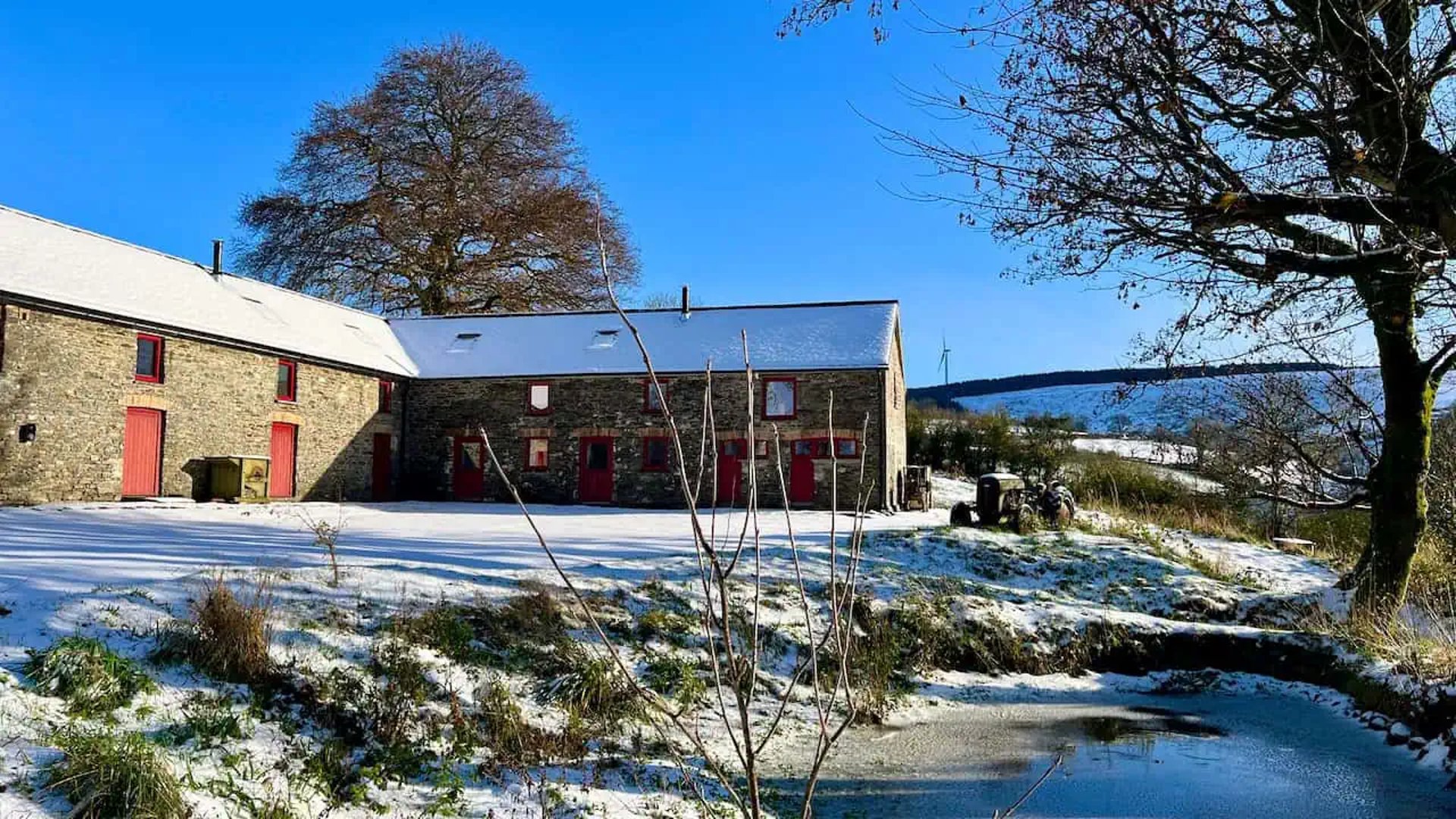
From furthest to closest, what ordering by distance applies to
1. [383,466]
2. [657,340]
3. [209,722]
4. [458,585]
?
[657,340] → [383,466] → [458,585] → [209,722]

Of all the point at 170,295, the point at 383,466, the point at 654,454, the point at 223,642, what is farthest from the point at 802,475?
the point at 223,642

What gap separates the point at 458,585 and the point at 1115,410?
9.70 meters

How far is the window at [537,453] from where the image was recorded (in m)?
26.6

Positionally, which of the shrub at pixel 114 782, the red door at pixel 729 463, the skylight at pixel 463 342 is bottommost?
the shrub at pixel 114 782

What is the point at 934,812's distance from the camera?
6.45 metres

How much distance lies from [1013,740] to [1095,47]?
5416 millimetres

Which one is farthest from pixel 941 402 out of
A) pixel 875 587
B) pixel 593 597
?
pixel 593 597

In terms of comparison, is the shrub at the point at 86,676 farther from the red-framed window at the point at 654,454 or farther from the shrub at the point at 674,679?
the red-framed window at the point at 654,454

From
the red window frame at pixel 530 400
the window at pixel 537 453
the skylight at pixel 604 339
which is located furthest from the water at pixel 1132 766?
the skylight at pixel 604 339

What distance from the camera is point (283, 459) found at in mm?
23250

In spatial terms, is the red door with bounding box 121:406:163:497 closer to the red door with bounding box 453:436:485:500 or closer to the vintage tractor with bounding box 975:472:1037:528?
the red door with bounding box 453:436:485:500

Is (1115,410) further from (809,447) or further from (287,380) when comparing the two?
(287,380)

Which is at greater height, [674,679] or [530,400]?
[530,400]

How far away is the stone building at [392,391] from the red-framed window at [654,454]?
44mm
